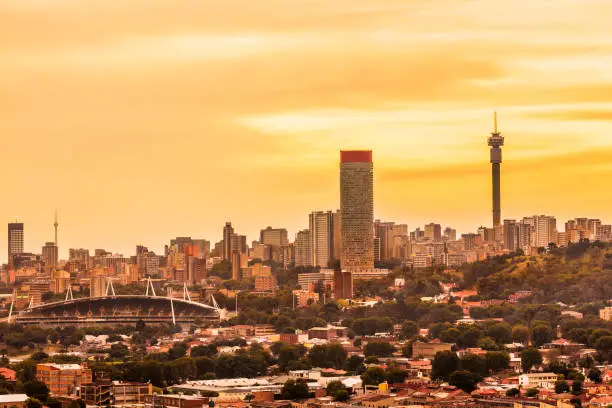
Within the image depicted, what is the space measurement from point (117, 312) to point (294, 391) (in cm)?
4844

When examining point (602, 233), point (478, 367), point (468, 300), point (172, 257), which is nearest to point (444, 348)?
point (478, 367)

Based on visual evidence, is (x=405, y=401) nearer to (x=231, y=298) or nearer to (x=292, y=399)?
(x=292, y=399)

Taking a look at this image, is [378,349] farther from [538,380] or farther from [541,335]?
[538,380]

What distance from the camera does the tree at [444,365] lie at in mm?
54516

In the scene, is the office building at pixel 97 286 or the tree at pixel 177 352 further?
the office building at pixel 97 286

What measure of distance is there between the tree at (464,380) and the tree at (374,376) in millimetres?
1749

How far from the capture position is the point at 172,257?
124688 mm

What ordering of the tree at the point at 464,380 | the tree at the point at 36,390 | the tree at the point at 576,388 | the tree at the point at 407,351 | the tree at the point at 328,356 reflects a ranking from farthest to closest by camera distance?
the tree at the point at 407,351 → the tree at the point at 328,356 → the tree at the point at 464,380 → the tree at the point at 576,388 → the tree at the point at 36,390

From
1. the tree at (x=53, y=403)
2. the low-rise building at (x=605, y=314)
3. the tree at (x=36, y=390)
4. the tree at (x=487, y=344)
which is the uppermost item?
the low-rise building at (x=605, y=314)

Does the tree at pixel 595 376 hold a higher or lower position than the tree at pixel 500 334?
lower

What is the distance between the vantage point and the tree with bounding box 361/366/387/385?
5150 centimetres

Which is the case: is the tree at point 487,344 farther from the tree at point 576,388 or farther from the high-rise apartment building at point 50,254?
the high-rise apartment building at point 50,254

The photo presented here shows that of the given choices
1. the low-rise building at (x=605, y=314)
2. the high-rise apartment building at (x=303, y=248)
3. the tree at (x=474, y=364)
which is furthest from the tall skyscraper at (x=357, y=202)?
the tree at (x=474, y=364)

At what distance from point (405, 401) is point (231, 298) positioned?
163 feet
